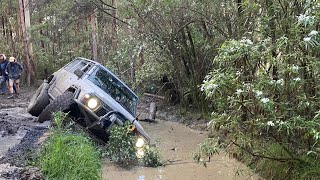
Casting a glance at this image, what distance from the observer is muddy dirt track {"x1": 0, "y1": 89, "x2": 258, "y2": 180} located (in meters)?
4.96

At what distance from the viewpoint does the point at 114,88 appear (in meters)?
7.82

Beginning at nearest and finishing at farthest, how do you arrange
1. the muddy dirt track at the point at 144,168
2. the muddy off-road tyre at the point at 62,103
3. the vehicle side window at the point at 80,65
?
the muddy dirt track at the point at 144,168
the muddy off-road tyre at the point at 62,103
the vehicle side window at the point at 80,65

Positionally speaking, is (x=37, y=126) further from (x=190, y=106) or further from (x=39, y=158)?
(x=190, y=106)

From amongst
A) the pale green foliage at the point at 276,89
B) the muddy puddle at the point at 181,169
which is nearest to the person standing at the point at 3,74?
the muddy puddle at the point at 181,169

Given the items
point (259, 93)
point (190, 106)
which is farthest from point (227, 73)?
point (190, 106)

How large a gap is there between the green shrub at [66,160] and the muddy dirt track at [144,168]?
169 mm

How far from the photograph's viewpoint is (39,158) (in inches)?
199

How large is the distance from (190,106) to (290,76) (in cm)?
763

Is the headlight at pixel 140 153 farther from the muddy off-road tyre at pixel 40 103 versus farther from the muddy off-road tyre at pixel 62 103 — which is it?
the muddy off-road tyre at pixel 40 103

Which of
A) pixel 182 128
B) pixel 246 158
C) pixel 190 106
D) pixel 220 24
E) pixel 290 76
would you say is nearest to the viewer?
pixel 290 76

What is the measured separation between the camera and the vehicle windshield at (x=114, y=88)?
25.1ft

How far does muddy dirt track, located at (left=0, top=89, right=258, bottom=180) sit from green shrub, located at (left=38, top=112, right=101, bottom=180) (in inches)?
6.7

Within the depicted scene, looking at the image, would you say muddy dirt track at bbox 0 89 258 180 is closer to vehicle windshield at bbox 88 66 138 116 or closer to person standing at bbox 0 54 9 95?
vehicle windshield at bbox 88 66 138 116

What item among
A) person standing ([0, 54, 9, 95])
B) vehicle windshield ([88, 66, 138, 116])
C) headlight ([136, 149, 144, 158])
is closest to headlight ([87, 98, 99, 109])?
vehicle windshield ([88, 66, 138, 116])
